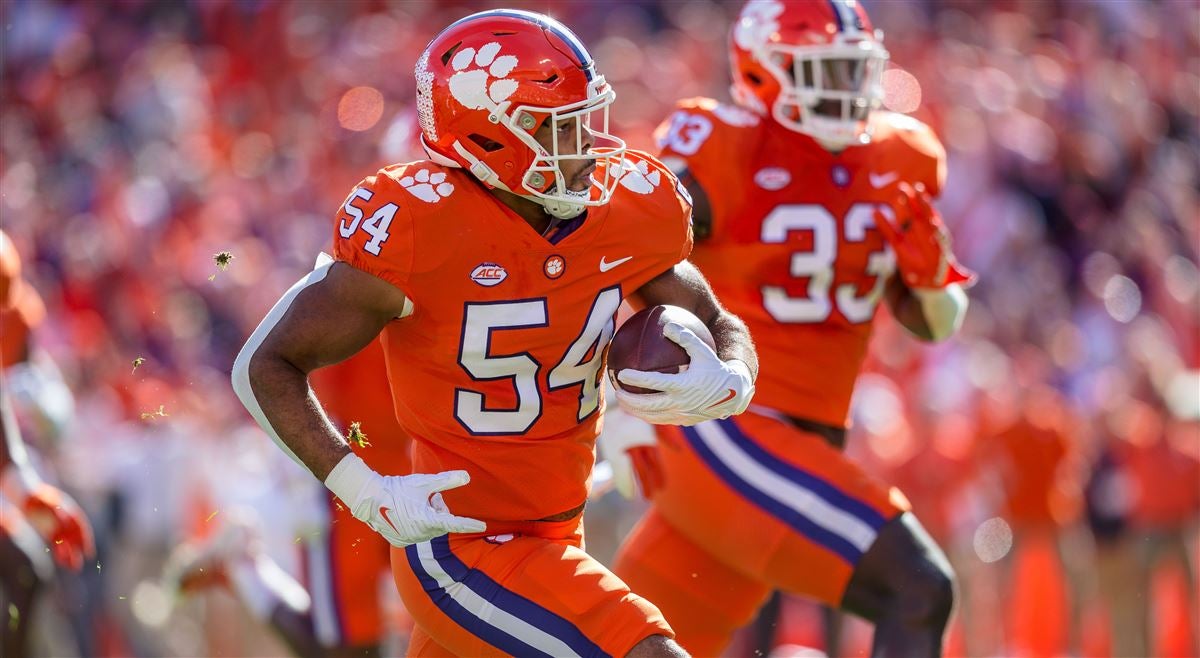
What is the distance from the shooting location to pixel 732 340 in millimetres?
3906

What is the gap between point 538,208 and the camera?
3822 mm

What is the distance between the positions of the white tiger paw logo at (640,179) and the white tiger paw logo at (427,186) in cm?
41

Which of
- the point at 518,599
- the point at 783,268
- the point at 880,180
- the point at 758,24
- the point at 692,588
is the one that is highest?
the point at 758,24

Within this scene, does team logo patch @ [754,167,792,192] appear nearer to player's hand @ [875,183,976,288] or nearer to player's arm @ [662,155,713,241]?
player's arm @ [662,155,713,241]

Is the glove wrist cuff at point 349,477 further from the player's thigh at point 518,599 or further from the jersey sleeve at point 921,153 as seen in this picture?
the jersey sleeve at point 921,153

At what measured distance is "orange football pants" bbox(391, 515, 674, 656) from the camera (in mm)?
3527

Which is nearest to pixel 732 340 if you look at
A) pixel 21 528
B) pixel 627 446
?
pixel 627 446

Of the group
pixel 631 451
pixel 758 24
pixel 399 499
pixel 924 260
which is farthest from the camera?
pixel 758 24

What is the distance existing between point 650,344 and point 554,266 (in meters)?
0.27

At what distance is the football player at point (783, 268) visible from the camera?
4.80 metres

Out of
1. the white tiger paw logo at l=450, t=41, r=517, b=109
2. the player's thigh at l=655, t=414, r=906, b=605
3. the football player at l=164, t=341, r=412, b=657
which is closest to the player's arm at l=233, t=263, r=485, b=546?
the white tiger paw logo at l=450, t=41, r=517, b=109

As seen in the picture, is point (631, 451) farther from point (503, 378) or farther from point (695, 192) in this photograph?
point (503, 378)

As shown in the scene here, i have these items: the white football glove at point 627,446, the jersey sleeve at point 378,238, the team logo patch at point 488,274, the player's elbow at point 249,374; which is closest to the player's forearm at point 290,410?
the player's elbow at point 249,374

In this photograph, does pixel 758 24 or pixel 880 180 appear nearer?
pixel 880 180
